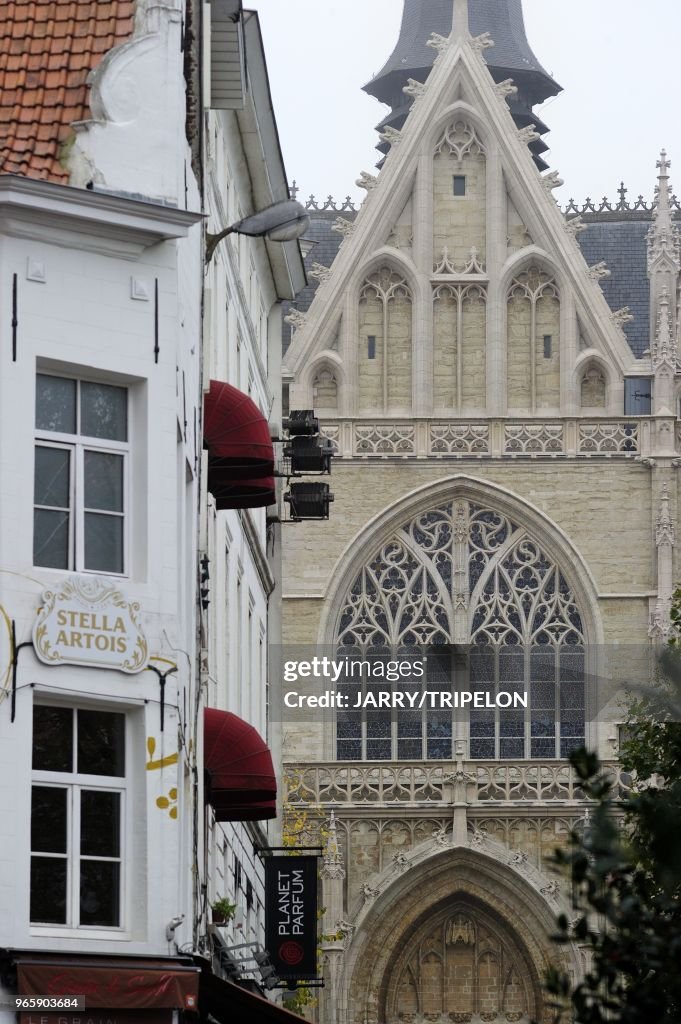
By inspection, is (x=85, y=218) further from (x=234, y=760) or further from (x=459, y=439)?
(x=459, y=439)

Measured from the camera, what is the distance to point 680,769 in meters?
17.4

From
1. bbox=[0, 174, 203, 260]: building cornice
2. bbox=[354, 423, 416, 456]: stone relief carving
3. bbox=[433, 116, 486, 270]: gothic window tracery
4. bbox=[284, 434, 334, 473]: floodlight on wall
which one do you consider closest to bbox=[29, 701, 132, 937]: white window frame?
bbox=[0, 174, 203, 260]: building cornice

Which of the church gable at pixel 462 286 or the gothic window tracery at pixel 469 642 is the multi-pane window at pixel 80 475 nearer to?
the gothic window tracery at pixel 469 642

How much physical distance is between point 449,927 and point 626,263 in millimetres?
13894

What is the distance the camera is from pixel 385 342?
1893 inches

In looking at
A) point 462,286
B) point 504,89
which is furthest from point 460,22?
point 462,286

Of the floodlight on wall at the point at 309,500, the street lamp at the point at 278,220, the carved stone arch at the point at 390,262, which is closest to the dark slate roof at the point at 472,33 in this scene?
the carved stone arch at the point at 390,262

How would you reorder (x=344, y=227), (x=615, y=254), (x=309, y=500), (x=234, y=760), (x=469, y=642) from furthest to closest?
(x=615, y=254) < (x=344, y=227) < (x=469, y=642) < (x=309, y=500) < (x=234, y=760)

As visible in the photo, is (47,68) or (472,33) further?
(472,33)

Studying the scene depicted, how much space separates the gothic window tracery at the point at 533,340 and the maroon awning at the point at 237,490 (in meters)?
25.4

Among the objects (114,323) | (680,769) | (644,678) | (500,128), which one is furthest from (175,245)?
(500,128)

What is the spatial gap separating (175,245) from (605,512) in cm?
3151

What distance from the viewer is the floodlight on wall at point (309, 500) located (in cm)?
3108

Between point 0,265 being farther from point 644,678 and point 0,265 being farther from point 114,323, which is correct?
point 644,678
